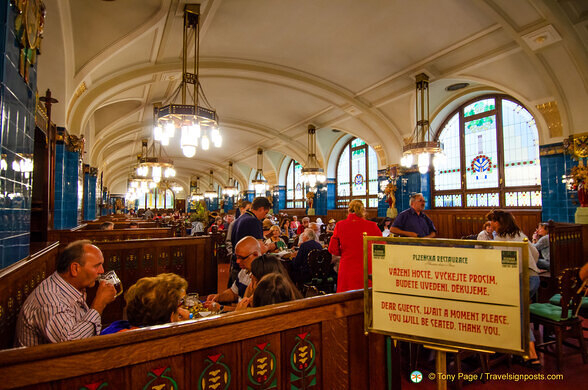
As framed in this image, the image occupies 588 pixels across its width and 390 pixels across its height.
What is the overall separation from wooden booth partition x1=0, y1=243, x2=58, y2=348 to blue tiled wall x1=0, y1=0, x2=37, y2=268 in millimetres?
76

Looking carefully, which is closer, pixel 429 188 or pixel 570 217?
pixel 570 217

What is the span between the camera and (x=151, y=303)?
4.94 feet

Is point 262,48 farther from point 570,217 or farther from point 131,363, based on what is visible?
point 570,217

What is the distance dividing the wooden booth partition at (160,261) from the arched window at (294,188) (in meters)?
11.0

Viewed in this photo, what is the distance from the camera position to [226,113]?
10.7m

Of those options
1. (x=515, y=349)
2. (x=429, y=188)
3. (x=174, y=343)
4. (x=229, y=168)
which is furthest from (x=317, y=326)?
(x=229, y=168)

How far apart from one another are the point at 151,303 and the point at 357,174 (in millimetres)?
11163

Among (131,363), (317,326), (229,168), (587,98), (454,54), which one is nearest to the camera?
(131,363)

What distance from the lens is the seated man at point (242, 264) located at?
8.05ft

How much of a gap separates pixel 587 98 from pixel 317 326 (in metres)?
6.57

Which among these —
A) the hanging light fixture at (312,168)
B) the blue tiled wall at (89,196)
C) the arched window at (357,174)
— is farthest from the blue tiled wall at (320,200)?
the blue tiled wall at (89,196)

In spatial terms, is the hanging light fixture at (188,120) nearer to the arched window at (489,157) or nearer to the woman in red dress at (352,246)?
the woman in red dress at (352,246)

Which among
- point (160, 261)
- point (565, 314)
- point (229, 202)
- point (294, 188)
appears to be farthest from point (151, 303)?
point (229, 202)

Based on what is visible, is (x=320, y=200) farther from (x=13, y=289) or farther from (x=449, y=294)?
(x=449, y=294)
